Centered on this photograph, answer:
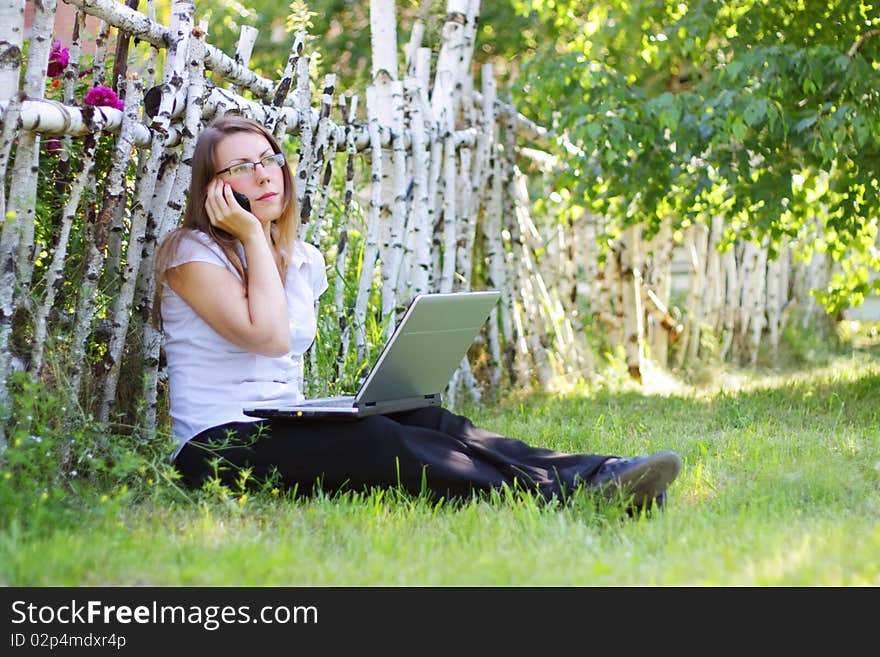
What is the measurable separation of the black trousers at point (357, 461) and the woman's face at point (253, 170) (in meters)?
0.65

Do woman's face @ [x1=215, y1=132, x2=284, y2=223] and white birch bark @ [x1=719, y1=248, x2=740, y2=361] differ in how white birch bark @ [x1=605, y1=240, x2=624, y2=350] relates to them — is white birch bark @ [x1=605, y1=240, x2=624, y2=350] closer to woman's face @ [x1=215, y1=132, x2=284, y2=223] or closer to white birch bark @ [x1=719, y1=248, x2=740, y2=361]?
white birch bark @ [x1=719, y1=248, x2=740, y2=361]

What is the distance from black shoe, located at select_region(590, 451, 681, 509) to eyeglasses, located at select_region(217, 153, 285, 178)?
1.29 m

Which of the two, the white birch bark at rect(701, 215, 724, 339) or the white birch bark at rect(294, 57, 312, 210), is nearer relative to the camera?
the white birch bark at rect(294, 57, 312, 210)

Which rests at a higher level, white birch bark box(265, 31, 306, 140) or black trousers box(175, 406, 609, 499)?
white birch bark box(265, 31, 306, 140)

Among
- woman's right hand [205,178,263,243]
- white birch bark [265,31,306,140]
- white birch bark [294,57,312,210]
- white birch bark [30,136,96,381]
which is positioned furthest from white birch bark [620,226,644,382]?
white birch bark [30,136,96,381]

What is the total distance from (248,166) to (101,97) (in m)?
0.44

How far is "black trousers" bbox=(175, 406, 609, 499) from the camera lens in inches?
117

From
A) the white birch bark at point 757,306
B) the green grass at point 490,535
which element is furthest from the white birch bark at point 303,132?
the white birch bark at point 757,306

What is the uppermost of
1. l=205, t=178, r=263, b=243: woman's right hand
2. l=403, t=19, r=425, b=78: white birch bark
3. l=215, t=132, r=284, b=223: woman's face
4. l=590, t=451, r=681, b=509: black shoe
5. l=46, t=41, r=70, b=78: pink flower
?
l=403, t=19, r=425, b=78: white birch bark

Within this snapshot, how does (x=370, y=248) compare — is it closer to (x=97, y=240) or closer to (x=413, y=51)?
(x=413, y=51)

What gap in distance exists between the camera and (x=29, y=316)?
2.88 meters

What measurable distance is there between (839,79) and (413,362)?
270 centimetres

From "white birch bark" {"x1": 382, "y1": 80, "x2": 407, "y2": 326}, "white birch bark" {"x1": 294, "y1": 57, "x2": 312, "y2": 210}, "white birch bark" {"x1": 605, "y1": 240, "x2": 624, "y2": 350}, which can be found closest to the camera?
"white birch bark" {"x1": 294, "y1": 57, "x2": 312, "y2": 210}

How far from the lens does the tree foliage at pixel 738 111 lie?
461 centimetres
